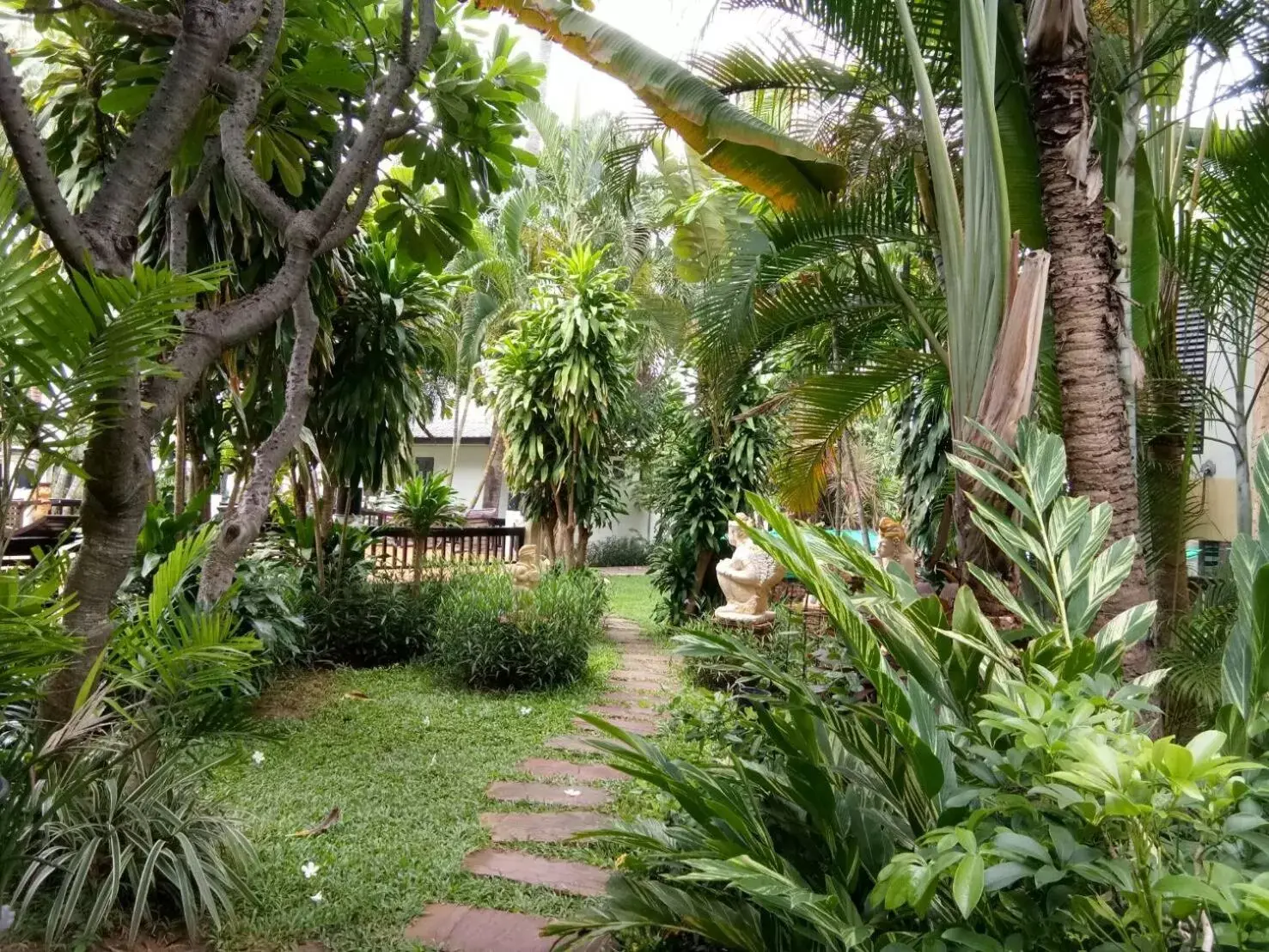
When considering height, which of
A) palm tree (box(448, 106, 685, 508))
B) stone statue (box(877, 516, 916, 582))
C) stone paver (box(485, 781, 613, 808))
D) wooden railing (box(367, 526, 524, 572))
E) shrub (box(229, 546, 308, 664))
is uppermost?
palm tree (box(448, 106, 685, 508))

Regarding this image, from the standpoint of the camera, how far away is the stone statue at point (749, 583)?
6.58m

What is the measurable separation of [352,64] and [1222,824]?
12.5 feet

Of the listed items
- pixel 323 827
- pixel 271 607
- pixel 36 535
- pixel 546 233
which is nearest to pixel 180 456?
pixel 271 607

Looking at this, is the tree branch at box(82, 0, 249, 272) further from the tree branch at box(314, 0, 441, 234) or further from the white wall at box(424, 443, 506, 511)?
the white wall at box(424, 443, 506, 511)

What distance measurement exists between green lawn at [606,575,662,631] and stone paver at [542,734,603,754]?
4.35m

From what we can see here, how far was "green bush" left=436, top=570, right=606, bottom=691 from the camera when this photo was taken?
6227 mm

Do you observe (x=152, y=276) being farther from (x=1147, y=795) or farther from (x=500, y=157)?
(x=500, y=157)

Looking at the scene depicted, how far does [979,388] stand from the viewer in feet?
8.70

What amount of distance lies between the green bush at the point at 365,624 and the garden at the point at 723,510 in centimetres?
4

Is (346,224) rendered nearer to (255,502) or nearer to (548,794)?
(255,502)

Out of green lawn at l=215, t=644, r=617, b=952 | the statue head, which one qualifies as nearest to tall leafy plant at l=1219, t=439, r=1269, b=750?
green lawn at l=215, t=644, r=617, b=952

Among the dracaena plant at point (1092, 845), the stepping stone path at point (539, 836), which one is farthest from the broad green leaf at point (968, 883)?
the stepping stone path at point (539, 836)

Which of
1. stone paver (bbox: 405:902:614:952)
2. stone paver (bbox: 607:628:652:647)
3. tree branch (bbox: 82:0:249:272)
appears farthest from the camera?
stone paver (bbox: 607:628:652:647)

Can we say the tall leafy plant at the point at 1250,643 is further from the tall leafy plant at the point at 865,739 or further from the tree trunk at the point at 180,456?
the tree trunk at the point at 180,456
